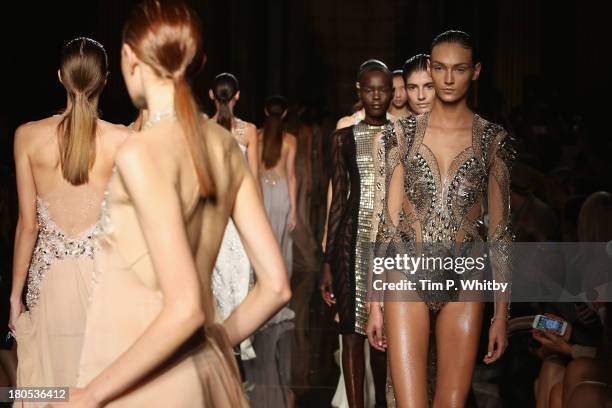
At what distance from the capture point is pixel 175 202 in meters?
2.29

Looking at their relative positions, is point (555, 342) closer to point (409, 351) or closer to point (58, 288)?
point (409, 351)

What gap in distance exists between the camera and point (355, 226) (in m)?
5.90

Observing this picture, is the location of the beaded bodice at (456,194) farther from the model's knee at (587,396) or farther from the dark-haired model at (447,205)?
the model's knee at (587,396)

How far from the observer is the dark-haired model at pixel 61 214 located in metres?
4.34

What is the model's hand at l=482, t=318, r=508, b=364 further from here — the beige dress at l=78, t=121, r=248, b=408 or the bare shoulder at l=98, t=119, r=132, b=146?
the beige dress at l=78, t=121, r=248, b=408

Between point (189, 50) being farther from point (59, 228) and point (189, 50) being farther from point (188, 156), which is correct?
point (59, 228)

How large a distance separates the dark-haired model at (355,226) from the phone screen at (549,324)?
999 millimetres

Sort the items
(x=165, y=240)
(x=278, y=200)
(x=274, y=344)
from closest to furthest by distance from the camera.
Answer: (x=165, y=240), (x=274, y=344), (x=278, y=200)

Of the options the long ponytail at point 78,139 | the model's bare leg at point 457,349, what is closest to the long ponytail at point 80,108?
the long ponytail at point 78,139

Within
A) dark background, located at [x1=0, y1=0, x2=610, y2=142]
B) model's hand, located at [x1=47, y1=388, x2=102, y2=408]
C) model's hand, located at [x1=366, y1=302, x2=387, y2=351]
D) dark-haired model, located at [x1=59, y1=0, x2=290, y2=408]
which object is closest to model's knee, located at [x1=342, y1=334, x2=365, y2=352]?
model's hand, located at [x1=366, y1=302, x2=387, y2=351]

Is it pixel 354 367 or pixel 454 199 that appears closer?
pixel 454 199

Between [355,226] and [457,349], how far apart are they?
1723 mm

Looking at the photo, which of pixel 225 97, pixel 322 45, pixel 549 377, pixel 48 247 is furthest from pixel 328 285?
pixel 322 45

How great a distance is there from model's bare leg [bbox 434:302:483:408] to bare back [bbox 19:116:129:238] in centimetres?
134
